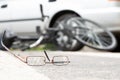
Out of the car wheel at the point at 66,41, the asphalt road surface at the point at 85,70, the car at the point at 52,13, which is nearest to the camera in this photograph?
the asphalt road surface at the point at 85,70

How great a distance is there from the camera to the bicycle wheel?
35.5ft

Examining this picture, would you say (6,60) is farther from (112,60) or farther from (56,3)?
(56,3)

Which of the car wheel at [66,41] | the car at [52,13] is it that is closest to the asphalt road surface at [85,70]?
the car at [52,13]

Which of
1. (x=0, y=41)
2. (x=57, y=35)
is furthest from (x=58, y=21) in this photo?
(x=0, y=41)

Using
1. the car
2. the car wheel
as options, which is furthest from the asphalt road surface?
the car wheel

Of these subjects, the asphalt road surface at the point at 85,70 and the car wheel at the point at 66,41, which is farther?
the car wheel at the point at 66,41

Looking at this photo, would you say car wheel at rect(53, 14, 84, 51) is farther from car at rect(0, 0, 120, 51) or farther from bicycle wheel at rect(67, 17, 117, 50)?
bicycle wheel at rect(67, 17, 117, 50)

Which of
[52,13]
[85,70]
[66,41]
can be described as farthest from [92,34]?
[85,70]

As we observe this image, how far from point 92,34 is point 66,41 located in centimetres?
57

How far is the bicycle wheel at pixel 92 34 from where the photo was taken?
1083 centimetres

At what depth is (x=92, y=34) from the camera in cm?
1088

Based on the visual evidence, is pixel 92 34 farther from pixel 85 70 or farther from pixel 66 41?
pixel 85 70

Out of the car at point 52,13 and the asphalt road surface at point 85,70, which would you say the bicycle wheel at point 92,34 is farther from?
the asphalt road surface at point 85,70

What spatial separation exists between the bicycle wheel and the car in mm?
113
